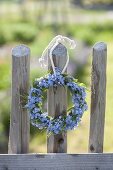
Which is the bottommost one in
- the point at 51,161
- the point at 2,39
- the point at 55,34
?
the point at 51,161

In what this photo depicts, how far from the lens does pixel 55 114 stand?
228 centimetres

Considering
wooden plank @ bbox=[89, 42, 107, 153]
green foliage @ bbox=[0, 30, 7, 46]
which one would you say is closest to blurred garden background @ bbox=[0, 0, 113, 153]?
green foliage @ bbox=[0, 30, 7, 46]

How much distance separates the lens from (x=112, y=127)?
5.82 meters

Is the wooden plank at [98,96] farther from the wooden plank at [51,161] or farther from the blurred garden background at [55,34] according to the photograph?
the blurred garden background at [55,34]

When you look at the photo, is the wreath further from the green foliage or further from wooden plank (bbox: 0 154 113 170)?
the green foliage

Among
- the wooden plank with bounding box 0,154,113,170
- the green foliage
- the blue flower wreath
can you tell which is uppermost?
the green foliage

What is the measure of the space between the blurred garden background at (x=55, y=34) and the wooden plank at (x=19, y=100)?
297cm

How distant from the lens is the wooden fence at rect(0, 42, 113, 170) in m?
2.23

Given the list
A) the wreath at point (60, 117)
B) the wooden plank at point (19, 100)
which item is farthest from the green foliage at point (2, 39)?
the wreath at point (60, 117)

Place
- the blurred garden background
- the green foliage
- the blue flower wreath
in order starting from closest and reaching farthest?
1. the blue flower wreath
2. the blurred garden background
3. the green foliage

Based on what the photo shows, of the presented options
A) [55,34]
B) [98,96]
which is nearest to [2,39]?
[55,34]

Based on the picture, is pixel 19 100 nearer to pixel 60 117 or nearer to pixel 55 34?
pixel 60 117

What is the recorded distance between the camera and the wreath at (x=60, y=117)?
2203mm

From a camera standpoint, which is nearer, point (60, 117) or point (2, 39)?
point (60, 117)
